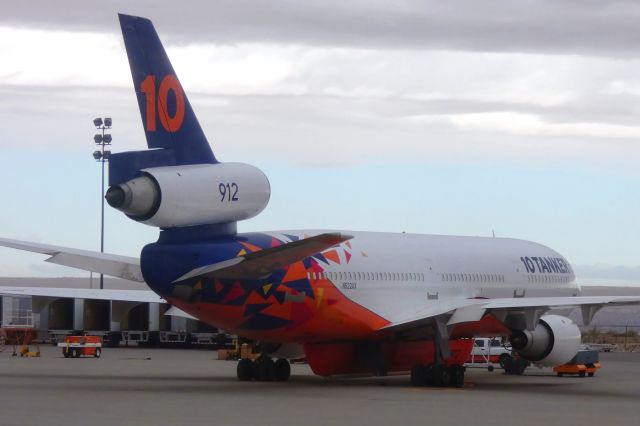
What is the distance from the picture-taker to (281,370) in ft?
101

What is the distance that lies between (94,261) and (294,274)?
4.79 m

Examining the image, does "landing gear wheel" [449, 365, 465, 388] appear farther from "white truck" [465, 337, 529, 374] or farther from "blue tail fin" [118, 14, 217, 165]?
"white truck" [465, 337, 529, 374]

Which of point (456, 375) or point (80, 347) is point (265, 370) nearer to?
point (456, 375)

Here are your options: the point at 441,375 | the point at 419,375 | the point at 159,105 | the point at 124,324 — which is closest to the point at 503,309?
the point at 441,375

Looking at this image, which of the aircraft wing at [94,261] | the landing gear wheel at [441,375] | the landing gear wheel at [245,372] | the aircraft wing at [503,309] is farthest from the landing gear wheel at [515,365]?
the aircraft wing at [94,261]

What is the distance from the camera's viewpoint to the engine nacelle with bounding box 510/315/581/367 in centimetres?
3058

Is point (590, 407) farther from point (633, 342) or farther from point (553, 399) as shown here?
point (633, 342)

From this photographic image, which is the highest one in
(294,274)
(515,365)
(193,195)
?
(193,195)

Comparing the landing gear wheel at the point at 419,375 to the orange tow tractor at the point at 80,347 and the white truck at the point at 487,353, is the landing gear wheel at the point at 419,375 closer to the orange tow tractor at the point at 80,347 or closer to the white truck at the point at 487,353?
the white truck at the point at 487,353

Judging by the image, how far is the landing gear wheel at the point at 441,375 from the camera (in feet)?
95.3

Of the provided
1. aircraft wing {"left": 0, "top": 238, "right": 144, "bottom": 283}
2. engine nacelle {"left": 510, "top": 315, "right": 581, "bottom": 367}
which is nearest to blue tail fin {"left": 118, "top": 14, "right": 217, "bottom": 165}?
aircraft wing {"left": 0, "top": 238, "right": 144, "bottom": 283}

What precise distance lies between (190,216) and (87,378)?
25.1 ft

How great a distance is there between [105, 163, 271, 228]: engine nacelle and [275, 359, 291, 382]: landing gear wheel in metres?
5.94

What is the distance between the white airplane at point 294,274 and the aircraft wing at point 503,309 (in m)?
0.05
